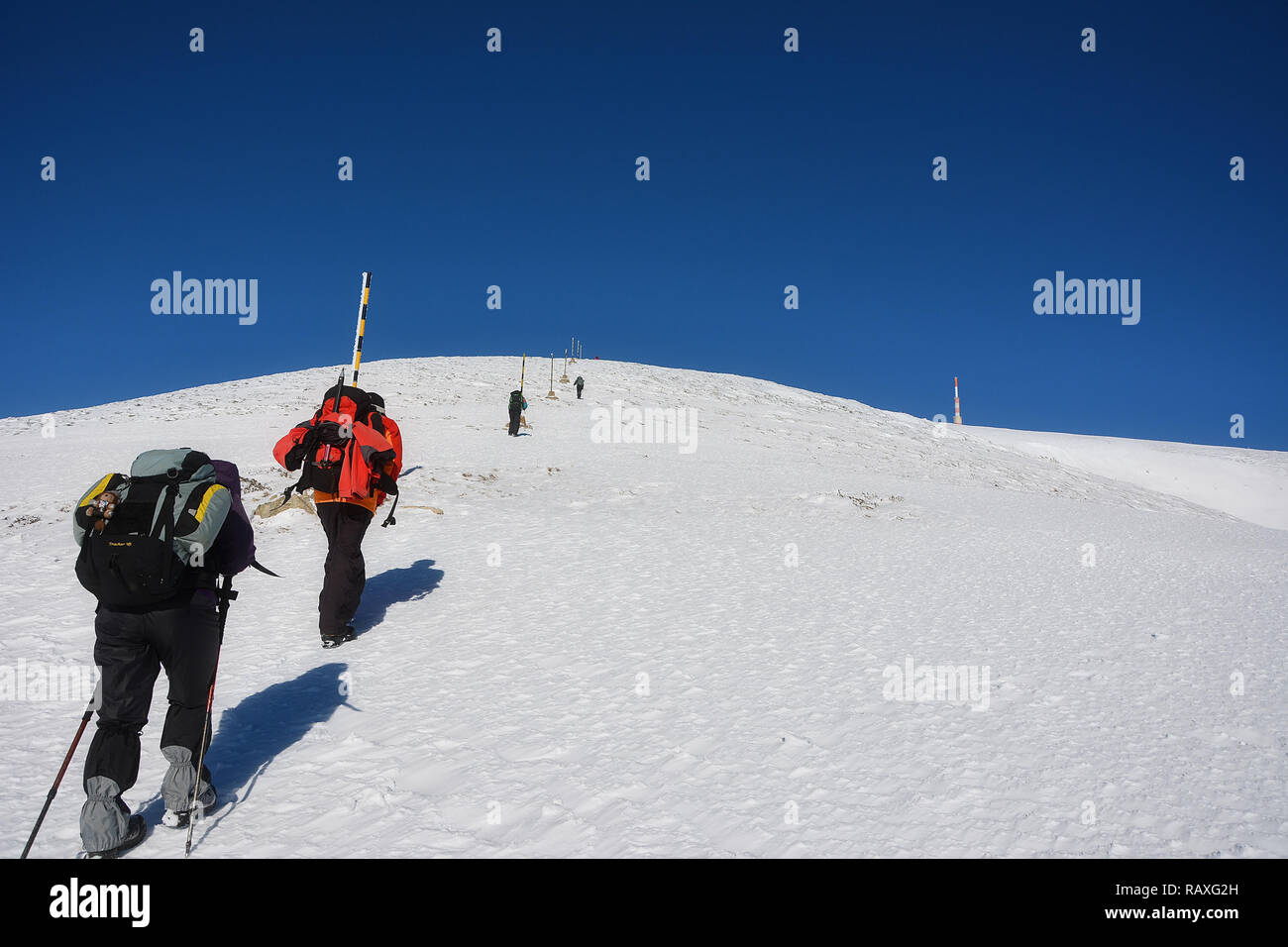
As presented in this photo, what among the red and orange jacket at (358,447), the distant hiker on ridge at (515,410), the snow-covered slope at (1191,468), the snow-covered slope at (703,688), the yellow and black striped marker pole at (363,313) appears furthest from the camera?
the snow-covered slope at (1191,468)

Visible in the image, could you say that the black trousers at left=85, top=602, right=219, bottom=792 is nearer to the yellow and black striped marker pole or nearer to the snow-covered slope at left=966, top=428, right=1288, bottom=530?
the yellow and black striped marker pole

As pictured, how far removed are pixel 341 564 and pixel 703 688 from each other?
13.2ft

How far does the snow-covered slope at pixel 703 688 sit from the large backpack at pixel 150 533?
1433 millimetres

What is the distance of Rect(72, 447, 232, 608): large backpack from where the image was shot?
354cm

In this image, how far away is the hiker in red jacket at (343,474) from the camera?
6945 millimetres

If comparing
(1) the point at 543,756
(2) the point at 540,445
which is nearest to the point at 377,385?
(2) the point at 540,445

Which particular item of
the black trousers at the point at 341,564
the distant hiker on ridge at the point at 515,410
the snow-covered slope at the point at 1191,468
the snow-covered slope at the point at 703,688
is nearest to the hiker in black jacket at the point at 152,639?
the snow-covered slope at the point at 703,688

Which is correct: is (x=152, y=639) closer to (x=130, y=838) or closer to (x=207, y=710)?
(x=207, y=710)

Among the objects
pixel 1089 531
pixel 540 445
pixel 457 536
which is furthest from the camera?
pixel 540 445

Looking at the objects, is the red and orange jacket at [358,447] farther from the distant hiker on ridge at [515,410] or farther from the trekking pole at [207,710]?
the distant hiker on ridge at [515,410]

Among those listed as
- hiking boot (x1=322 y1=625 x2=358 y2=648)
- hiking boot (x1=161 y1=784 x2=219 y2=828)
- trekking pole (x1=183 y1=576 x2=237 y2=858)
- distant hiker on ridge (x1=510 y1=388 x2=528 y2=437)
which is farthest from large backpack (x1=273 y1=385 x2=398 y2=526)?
distant hiker on ridge (x1=510 y1=388 x2=528 y2=437)

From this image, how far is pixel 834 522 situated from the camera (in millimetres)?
15789

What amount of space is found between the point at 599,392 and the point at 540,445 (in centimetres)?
2141
